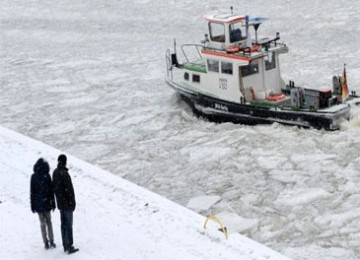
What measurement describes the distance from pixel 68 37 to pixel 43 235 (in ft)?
70.7

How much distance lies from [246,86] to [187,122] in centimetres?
194

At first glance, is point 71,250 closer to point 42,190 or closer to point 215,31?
point 42,190

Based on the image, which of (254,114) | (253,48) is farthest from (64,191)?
(253,48)

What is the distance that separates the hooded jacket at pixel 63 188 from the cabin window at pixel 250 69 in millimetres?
8741

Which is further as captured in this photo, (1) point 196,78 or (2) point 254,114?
(1) point 196,78

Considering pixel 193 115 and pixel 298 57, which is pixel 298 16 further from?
pixel 193 115

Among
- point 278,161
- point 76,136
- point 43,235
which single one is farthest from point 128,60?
point 43,235

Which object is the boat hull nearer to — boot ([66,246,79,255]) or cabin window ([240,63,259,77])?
cabin window ([240,63,259,77])

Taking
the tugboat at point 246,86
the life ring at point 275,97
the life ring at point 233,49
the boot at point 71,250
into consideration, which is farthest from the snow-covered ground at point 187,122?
the boot at point 71,250

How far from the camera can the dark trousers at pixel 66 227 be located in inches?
367

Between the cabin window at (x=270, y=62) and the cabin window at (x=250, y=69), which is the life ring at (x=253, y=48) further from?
the cabin window at (x=270, y=62)

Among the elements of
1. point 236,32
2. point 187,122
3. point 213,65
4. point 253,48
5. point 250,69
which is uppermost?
point 236,32

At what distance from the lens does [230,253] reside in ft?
31.9

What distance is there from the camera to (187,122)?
17.8 meters
